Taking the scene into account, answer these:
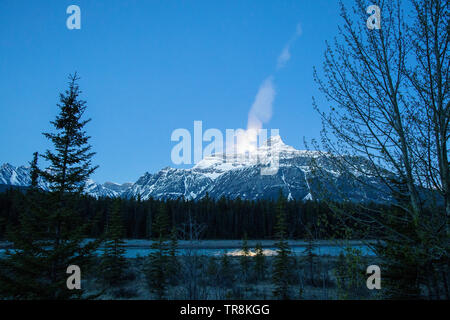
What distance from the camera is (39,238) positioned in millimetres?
10586

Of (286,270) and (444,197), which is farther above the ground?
(444,197)

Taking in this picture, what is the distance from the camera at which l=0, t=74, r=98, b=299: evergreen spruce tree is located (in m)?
9.89

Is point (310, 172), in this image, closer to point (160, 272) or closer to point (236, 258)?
point (160, 272)

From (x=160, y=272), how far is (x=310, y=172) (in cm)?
2125

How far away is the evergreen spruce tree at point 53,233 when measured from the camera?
9.89 meters

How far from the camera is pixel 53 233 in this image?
10.8 metres

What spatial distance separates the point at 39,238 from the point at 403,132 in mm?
13124

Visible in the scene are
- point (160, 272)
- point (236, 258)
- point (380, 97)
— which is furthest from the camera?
point (236, 258)

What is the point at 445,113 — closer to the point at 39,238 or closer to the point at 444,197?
the point at 444,197

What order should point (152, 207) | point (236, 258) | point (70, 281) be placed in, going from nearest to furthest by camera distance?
point (70, 281) → point (236, 258) → point (152, 207)
